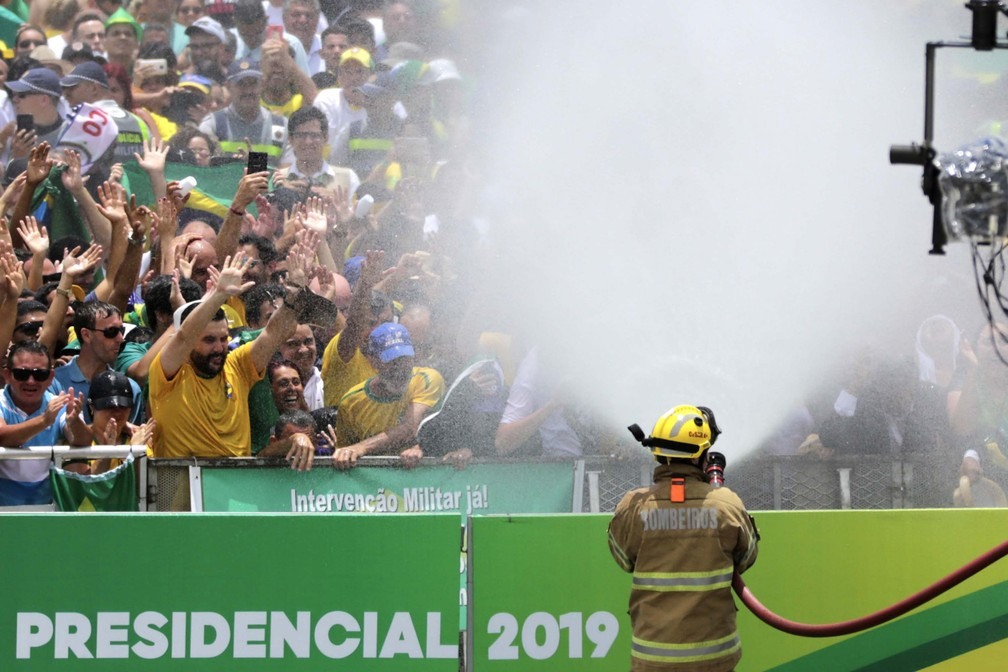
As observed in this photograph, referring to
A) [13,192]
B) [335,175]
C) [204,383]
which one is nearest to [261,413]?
[204,383]

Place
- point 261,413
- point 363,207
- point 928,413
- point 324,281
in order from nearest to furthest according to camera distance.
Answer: point 261,413 → point 324,281 → point 928,413 → point 363,207

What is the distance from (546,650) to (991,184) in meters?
2.69

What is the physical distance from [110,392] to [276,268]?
2.27 meters

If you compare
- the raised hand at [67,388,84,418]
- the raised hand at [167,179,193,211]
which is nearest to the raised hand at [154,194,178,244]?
the raised hand at [167,179,193,211]

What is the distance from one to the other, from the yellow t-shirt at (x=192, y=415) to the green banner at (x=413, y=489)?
0.37m

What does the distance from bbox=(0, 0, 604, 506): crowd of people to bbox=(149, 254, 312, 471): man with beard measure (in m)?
0.01

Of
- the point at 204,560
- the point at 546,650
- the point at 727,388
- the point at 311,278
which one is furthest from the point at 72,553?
the point at 727,388

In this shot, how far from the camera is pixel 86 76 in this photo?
9.82m

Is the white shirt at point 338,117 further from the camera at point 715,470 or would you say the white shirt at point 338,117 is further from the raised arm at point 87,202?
the camera at point 715,470

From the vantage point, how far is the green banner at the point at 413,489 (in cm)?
671

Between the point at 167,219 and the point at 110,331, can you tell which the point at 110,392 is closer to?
the point at 110,331

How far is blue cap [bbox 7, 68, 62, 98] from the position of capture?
927 cm

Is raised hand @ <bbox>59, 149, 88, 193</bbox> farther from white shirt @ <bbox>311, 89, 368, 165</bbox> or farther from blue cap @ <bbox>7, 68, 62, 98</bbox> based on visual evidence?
white shirt @ <bbox>311, 89, 368, 165</bbox>

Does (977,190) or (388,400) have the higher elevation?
(977,190)
